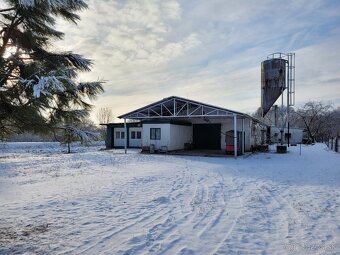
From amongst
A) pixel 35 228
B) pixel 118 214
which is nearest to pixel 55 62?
pixel 35 228

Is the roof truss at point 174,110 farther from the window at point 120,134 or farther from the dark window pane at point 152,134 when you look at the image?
the window at point 120,134

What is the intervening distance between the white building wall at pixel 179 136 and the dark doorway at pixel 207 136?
2.07 ft

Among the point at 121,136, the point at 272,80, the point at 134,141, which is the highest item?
the point at 272,80

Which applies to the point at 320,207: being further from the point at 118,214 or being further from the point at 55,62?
the point at 55,62

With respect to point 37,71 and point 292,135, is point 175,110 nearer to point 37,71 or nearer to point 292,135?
point 37,71

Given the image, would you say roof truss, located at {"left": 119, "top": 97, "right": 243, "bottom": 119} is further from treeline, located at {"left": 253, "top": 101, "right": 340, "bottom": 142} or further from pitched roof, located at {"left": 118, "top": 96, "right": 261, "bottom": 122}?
treeline, located at {"left": 253, "top": 101, "right": 340, "bottom": 142}

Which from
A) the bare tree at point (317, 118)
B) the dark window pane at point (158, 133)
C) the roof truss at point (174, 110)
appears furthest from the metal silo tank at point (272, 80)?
the bare tree at point (317, 118)

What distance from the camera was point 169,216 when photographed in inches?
246

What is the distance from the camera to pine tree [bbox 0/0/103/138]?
3316 mm

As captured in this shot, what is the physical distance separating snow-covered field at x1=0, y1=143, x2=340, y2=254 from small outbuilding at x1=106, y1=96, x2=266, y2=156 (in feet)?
38.4

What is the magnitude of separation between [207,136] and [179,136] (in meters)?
3.22

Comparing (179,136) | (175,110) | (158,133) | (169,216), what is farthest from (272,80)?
(169,216)

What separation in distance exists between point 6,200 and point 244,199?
20.1 feet

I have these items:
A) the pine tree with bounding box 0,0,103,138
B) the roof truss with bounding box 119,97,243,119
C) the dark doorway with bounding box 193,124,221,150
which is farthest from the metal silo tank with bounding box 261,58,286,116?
the pine tree with bounding box 0,0,103,138
